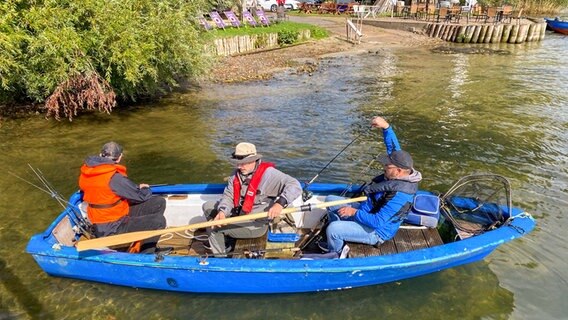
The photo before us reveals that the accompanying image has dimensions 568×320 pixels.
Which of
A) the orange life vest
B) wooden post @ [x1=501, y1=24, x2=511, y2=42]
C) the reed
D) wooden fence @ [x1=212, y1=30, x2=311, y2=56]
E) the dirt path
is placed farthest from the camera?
the reed

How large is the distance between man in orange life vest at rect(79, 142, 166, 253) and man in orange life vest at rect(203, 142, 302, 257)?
1081mm

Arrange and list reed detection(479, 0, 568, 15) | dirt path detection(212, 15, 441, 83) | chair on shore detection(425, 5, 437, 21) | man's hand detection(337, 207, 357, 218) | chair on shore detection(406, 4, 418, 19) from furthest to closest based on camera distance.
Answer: reed detection(479, 0, 568, 15), chair on shore detection(406, 4, 418, 19), chair on shore detection(425, 5, 437, 21), dirt path detection(212, 15, 441, 83), man's hand detection(337, 207, 357, 218)

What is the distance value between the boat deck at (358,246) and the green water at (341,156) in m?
0.68

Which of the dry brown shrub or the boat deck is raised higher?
the dry brown shrub

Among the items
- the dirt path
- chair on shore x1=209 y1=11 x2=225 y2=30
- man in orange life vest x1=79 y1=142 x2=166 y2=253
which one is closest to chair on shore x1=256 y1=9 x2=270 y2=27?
the dirt path

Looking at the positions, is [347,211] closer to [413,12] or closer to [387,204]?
[387,204]

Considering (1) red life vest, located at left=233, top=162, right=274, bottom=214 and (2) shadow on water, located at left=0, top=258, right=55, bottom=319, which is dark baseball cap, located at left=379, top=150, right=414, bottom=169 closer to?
(1) red life vest, located at left=233, top=162, right=274, bottom=214

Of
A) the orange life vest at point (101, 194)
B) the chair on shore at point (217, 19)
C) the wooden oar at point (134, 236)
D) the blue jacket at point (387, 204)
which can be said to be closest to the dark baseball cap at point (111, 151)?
the orange life vest at point (101, 194)

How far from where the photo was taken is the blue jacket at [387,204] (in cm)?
579

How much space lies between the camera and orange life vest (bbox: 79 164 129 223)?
596 cm

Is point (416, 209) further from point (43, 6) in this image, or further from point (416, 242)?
point (43, 6)

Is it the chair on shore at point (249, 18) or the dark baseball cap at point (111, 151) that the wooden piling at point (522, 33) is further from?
the dark baseball cap at point (111, 151)

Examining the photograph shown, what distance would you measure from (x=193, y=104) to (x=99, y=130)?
3.93 meters

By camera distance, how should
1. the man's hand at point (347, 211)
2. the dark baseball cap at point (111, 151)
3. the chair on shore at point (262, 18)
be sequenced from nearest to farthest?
1. the dark baseball cap at point (111, 151)
2. the man's hand at point (347, 211)
3. the chair on shore at point (262, 18)
